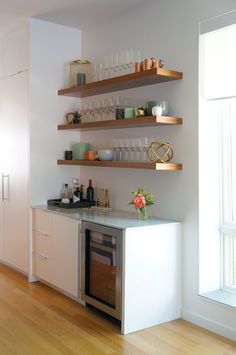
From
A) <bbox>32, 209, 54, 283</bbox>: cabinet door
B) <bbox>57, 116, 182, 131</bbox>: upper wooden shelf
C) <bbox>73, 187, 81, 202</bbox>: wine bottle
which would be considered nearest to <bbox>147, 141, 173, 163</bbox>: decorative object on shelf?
<bbox>57, 116, 182, 131</bbox>: upper wooden shelf

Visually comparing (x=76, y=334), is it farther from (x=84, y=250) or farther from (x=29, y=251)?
(x=29, y=251)

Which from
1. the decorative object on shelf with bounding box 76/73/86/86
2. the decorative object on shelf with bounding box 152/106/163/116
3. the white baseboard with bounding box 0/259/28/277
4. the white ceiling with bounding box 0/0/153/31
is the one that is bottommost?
the white baseboard with bounding box 0/259/28/277

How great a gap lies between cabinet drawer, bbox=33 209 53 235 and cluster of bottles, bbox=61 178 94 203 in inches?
10.5

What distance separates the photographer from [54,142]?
4664 mm

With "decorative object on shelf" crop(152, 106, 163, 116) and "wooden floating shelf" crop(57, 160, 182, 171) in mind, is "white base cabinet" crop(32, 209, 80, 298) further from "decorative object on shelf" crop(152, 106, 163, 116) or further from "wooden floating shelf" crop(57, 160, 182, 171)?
"decorative object on shelf" crop(152, 106, 163, 116)

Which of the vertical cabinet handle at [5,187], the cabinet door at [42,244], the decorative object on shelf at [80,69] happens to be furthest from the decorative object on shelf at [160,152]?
the vertical cabinet handle at [5,187]

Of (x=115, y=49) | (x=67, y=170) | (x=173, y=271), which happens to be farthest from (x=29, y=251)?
(x=115, y=49)

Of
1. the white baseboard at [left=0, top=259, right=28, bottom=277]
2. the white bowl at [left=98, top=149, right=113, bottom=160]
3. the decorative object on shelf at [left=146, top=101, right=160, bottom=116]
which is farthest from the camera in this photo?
the white baseboard at [left=0, top=259, right=28, bottom=277]

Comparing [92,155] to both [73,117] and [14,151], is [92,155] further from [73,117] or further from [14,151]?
[14,151]

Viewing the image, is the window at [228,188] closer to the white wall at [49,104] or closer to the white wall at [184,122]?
the white wall at [184,122]

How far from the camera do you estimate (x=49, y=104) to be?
4613mm

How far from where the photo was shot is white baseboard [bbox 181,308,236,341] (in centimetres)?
316

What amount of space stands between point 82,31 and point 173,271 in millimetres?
2926

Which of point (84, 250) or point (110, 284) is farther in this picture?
point (84, 250)
